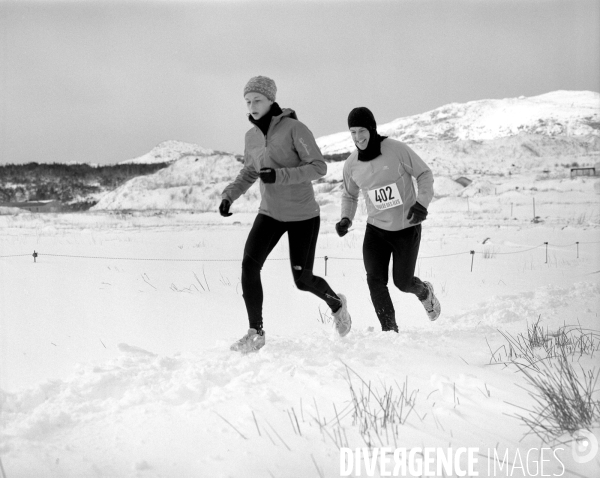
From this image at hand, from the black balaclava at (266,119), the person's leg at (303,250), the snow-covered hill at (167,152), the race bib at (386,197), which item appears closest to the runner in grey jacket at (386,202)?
the race bib at (386,197)

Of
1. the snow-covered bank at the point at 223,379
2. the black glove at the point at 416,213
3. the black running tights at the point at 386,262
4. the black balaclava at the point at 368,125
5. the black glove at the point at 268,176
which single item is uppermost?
the black balaclava at the point at 368,125

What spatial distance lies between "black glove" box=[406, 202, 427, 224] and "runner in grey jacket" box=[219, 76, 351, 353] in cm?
82

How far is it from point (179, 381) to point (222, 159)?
51699mm

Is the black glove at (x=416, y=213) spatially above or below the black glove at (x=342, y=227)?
above

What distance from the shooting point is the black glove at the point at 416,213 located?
3.90m

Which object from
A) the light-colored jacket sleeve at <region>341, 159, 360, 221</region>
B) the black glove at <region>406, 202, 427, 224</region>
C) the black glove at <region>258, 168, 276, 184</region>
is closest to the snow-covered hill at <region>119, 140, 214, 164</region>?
the light-colored jacket sleeve at <region>341, 159, 360, 221</region>

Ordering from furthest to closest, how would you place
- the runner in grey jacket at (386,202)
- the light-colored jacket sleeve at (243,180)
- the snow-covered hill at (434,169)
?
1. the snow-covered hill at (434,169)
2. the runner in grey jacket at (386,202)
3. the light-colored jacket sleeve at (243,180)

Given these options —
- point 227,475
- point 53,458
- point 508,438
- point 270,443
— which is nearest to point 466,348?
point 508,438

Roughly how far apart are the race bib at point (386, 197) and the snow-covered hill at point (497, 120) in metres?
102

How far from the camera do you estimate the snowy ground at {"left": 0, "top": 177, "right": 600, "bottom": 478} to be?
1.69m

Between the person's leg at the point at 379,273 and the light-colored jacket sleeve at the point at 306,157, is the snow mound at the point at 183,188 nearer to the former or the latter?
the person's leg at the point at 379,273

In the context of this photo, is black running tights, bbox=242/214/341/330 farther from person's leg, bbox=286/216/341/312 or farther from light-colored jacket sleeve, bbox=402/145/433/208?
light-colored jacket sleeve, bbox=402/145/433/208

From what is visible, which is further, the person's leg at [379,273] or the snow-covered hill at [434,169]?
the snow-covered hill at [434,169]

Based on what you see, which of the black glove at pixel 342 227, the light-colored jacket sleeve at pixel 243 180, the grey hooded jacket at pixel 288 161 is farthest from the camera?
the black glove at pixel 342 227
